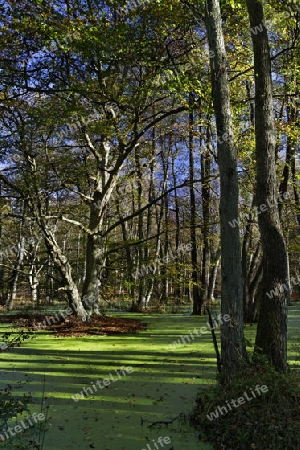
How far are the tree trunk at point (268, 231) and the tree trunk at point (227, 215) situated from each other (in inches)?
13.0

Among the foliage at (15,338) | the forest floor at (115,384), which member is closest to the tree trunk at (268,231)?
the forest floor at (115,384)

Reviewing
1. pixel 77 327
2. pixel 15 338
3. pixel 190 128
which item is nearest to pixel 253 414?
pixel 15 338

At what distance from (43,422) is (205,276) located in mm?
10425

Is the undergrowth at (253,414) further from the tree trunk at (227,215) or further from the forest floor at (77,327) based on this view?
the forest floor at (77,327)

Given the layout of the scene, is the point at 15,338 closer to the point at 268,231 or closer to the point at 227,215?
the point at 227,215

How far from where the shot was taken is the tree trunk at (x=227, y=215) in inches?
154

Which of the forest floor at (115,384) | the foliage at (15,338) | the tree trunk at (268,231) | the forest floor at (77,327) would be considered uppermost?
the tree trunk at (268,231)

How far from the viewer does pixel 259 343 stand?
4168 mm

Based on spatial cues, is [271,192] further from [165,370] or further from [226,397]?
[165,370]

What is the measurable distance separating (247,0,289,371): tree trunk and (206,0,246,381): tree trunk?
33cm

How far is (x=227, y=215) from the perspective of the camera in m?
4.11

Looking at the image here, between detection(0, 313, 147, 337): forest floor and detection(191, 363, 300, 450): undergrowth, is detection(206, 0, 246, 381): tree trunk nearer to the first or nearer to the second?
detection(191, 363, 300, 450): undergrowth

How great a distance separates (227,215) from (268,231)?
62 centimetres

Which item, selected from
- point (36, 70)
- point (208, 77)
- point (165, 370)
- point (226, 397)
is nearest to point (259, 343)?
point (226, 397)
